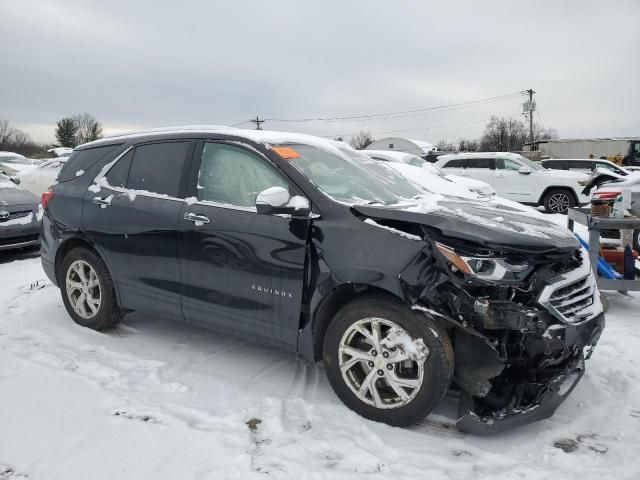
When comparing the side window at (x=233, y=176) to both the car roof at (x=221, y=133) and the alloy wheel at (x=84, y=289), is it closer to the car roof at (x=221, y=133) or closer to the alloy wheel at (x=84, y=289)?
the car roof at (x=221, y=133)

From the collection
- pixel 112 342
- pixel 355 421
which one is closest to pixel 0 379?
pixel 112 342

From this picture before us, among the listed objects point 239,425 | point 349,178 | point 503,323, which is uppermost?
point 349,178

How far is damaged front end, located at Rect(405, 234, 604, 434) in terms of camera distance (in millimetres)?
2578

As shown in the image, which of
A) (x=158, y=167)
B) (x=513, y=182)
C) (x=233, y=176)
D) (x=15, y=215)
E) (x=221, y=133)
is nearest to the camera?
(x=233, y=176)

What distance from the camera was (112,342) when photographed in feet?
13.2

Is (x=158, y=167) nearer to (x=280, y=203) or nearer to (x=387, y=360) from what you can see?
(x=280, y=203)

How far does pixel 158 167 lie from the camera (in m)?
3.89

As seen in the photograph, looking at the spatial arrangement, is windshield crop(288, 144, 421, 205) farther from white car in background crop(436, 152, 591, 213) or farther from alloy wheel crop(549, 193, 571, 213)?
alloy wheel crop(549, 193, 571, 213)

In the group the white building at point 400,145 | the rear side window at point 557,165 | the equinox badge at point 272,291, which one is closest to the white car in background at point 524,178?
the rear side window at point 557,165

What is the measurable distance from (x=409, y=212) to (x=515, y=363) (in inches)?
40.2

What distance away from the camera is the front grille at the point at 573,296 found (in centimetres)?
262

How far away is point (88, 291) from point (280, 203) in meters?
2.26

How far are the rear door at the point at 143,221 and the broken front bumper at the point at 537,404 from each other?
2135mm

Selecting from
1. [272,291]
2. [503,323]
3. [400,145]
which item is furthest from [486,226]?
[400,145]
